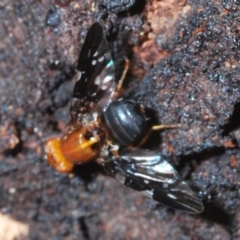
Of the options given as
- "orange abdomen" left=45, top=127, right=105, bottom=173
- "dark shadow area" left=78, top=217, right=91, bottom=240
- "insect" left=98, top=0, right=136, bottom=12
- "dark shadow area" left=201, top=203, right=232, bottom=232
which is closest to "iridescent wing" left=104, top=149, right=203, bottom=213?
"orange abdomen" left=45, top=127, right=105, bottom=173

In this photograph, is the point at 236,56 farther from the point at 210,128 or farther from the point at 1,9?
the point at 1,9

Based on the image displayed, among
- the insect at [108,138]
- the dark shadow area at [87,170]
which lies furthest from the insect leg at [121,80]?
the dark shadow area at [87,170]

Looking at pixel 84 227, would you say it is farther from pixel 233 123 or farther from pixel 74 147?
pixel 233 123

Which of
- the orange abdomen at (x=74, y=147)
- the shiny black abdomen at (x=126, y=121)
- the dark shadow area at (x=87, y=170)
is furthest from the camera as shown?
the dark shadow area at (x=87, y=170)

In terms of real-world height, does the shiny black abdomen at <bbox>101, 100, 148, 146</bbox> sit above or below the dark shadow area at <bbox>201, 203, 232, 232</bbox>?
above

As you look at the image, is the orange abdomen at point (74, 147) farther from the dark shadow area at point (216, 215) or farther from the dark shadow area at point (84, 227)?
the dark shadow area at point (216, 215)

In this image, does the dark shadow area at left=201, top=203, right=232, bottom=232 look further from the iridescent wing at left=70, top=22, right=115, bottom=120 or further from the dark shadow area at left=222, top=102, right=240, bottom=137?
the iridescent wing at left=70, top=22, right=115, bottom=120

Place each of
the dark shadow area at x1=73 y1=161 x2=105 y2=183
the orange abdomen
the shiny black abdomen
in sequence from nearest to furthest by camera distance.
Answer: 1. the shiny black abdomen
2. the orange abdomen
3. the dark shadow area at x1=73 y1=161 x2=105 y2=183
